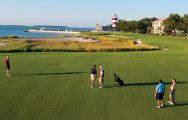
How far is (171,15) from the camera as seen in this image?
172625 mm

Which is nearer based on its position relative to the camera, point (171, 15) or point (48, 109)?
point (48, 109)

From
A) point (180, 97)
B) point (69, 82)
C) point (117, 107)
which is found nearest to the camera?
point (117, 107)

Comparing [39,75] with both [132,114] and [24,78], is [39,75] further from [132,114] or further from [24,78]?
[132,114]

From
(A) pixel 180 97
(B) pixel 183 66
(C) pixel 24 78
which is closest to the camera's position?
(A) pixel 180 97

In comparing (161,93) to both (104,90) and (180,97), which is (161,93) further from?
(104,90)

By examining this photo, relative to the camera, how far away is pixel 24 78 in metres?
38.5

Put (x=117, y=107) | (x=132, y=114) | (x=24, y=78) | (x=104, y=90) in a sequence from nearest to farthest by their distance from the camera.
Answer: (x=132, y=114)
(x=117, y=107)
(x=104, y=90)
(x=24, y=78)

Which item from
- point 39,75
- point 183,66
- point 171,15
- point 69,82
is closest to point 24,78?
point 39,75

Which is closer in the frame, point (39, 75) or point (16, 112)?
point (16, 112)

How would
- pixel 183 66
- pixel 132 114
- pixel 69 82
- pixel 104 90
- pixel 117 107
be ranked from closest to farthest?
pixel 132 114 → pixel 117 107 → pixel 104 90 → pixel 69 82 → pixel 183 66

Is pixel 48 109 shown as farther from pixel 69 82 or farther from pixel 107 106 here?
pixel 69 82

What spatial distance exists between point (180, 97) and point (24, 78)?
16135mm

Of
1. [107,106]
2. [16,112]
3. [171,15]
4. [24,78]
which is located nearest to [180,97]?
[107,106]

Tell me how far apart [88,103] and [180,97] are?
23.5ft
